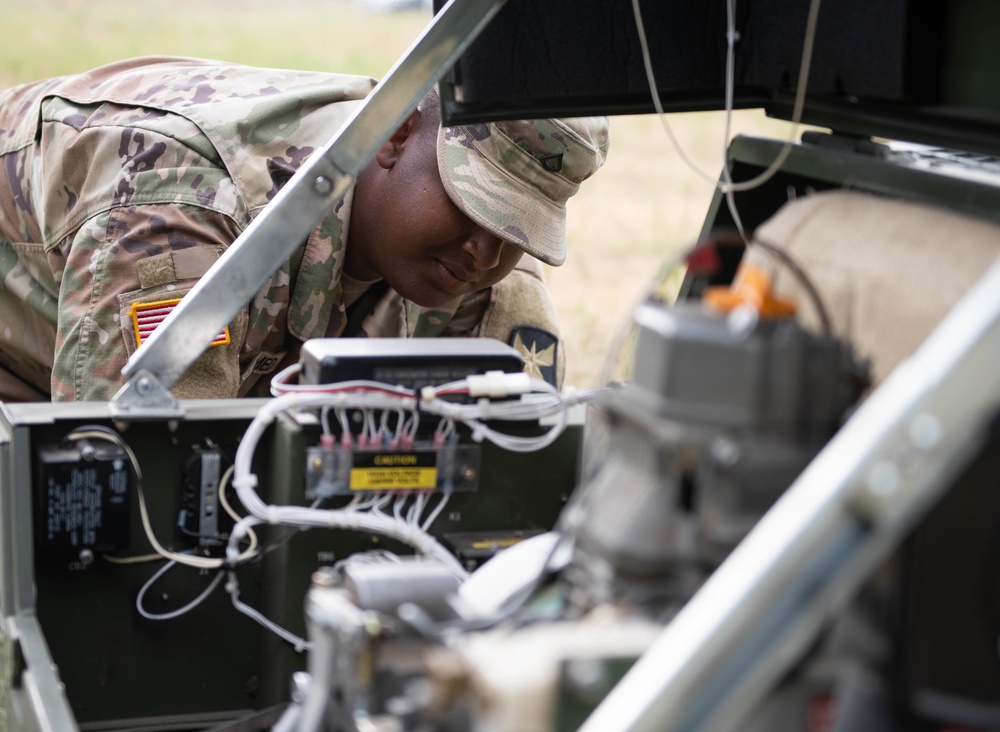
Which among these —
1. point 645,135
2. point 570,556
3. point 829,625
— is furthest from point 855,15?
point 645,135

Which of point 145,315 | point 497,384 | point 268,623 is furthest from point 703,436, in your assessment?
point 145,315

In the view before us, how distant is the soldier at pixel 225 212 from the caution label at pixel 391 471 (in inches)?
31.6

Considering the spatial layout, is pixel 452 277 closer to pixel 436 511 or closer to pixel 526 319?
pixel 526 319

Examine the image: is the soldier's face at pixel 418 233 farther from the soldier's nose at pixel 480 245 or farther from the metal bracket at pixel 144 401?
the metal bracket at pixel 144 401

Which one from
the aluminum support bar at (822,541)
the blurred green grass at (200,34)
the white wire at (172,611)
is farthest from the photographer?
the blurred green grass at (200,34)

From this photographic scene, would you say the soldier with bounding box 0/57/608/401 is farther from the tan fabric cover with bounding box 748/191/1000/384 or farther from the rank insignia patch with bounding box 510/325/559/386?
the tan fabric cover with bounding box 748/191/1000/384

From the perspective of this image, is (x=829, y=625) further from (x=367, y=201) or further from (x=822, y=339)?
(x=367, y=201)

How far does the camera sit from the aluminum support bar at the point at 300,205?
1.96 metres

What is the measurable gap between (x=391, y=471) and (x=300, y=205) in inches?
17.0

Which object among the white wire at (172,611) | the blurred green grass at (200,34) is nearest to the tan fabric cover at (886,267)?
the white wire at (172,611)

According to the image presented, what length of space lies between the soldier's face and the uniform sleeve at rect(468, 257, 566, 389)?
1.00 feet

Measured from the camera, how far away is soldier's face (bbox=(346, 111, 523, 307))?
3.03 meters

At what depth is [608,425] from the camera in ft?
4.61

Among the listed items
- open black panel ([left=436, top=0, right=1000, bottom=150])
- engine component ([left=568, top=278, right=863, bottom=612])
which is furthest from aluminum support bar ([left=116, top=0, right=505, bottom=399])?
engine component ([left=568, top=278, right=863, bottom=612])
